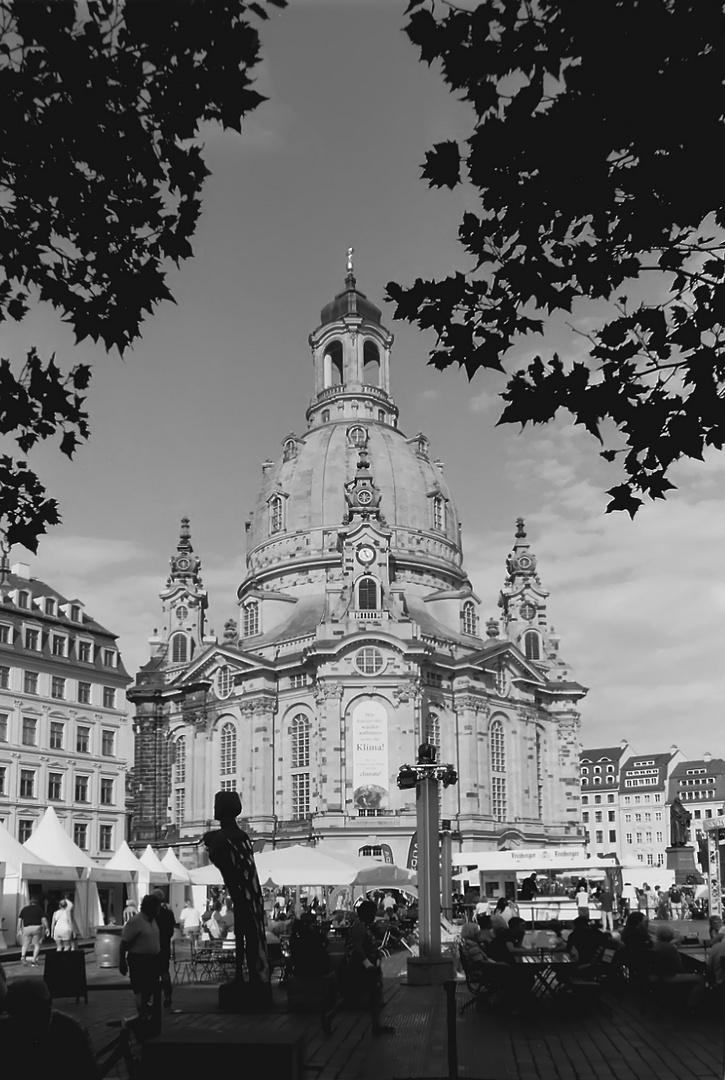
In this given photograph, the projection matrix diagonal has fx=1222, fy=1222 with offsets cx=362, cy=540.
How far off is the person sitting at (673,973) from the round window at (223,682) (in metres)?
70.6

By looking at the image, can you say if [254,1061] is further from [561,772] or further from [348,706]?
[561,772]

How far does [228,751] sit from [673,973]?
70.7m

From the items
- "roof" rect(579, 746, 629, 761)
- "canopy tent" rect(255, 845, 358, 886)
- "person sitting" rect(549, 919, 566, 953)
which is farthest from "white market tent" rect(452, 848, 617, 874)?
"roof" rect(579, 746, 629, 761)

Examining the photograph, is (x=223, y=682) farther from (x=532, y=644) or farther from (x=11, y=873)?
(x=11, y=873)

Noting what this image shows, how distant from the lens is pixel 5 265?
11.1 metres

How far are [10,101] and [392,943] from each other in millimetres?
34824

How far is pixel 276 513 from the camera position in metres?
95.4

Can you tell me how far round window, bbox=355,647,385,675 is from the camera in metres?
79.2

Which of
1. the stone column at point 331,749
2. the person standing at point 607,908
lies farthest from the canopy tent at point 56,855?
the stone column at point 331,749

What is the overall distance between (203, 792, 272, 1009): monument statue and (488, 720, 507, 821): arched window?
67.5m

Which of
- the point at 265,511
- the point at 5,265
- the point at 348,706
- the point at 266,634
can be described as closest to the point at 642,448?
the point at 5,265

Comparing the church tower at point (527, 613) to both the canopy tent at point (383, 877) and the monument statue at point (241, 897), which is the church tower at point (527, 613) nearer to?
the canopy tent at point (383, 877)

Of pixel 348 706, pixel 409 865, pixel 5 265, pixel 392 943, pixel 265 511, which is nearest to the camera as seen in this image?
pixel 5 265

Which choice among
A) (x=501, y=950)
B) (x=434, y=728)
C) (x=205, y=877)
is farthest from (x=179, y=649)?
(x=501, y=950)
